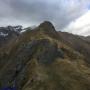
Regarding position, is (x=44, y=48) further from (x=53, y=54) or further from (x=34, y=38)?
(x=34, y=38)

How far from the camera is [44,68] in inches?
6024

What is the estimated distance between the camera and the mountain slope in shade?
137 meters

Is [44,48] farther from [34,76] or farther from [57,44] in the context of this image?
[34,76]

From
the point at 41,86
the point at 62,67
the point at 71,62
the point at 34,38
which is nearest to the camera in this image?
the point at 41,86

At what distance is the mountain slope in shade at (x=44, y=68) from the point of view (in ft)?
451

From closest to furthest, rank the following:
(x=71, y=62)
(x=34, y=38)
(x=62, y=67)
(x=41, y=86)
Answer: (x=41, y=86), (x=62, y=67), (x=71, y=62), (x=34, y=38)

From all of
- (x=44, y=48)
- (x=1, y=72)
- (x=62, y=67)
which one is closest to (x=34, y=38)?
(x=44, y=48)

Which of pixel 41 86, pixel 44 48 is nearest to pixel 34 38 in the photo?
pixel 44 48

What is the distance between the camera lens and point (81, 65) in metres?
162

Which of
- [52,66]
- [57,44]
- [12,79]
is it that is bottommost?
[12,79]

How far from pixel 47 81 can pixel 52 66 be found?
630 inches

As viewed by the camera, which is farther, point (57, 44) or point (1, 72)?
point (1, 72)

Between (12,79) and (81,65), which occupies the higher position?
(81,65)

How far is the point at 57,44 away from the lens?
175 meters
